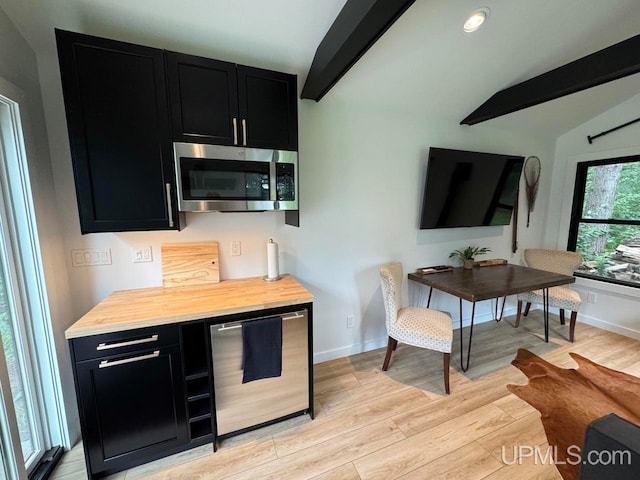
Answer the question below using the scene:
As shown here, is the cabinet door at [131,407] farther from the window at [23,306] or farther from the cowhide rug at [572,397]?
the cowhide rug at [572,397]

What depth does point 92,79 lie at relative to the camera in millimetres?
1390

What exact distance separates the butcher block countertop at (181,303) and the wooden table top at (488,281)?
1.36 m

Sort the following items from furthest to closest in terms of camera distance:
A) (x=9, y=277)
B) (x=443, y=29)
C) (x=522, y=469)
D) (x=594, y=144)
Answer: (x=594, y=144) < (x=443, y=29) < (x=522, y=469) < (x=9, y=277)

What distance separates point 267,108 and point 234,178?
51 centimetres

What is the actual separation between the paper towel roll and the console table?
4.80 ft

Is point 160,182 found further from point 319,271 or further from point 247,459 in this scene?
point 247,459

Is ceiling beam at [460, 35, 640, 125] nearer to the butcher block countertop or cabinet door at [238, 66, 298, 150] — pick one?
cabinet door at [238, 66, 298, 150]

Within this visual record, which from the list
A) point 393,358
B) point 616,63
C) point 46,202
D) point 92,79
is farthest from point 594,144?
point 46,202

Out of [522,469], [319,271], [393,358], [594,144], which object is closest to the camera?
[522,469]

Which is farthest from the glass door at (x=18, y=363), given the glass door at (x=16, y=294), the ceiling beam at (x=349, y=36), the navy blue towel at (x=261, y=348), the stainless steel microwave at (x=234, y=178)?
the ceiling beam at (x=349, y=36)

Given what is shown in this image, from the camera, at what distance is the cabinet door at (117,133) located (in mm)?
1376

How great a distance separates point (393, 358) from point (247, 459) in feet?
5.11

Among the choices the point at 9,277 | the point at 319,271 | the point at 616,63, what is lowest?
the point at 319,271

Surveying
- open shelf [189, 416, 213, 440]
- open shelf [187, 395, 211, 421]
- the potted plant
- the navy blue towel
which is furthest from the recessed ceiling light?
open shelf [189, 416, 213, 440]
